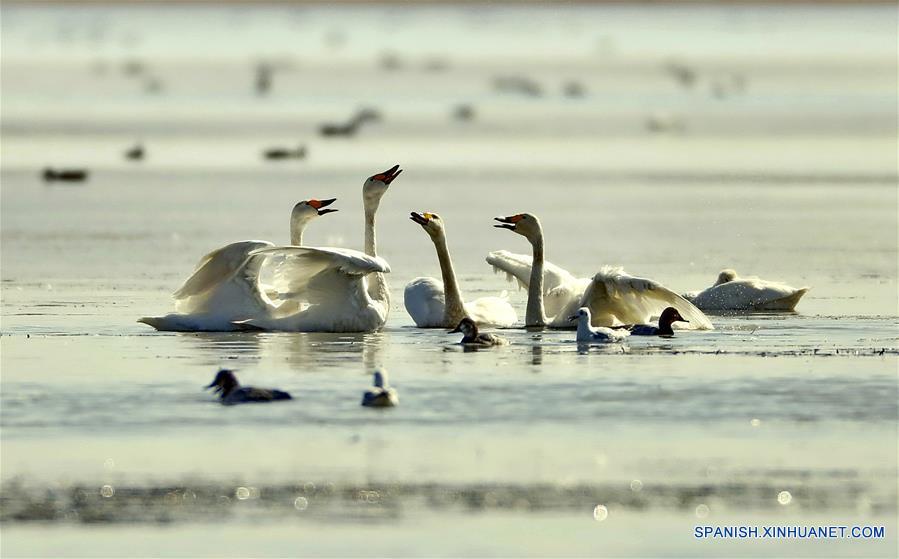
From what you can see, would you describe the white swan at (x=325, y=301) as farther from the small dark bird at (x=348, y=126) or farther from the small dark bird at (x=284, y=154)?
the small dark bird at (x=348, y=126)

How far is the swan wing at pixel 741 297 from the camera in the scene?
17.1m

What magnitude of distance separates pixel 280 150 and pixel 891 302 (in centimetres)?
2452

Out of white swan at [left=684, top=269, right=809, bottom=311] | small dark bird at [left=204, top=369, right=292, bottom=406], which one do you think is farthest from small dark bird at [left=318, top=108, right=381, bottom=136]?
small dark bird at [left=204, top=369, right=292, bottom=406]

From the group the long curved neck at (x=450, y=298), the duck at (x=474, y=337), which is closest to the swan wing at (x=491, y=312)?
the long curved neck at (x=450, y=298)

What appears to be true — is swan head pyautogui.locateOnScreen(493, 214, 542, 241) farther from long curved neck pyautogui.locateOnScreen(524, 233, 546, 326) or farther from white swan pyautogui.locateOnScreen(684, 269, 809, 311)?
white swan pyautogui.locateOnScreen(684, 269, 809, 311)

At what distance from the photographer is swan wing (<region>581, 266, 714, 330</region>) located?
15.6m

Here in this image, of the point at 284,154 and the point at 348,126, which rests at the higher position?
the point at 348,126

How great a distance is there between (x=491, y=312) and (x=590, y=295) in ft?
2.75

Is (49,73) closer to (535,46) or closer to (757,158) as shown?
(535,46)

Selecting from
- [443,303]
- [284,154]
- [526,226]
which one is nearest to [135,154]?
[284,154]

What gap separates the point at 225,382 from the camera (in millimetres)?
11875

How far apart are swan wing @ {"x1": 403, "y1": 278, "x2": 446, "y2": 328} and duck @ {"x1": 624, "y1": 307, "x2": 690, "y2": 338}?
59.8 inches

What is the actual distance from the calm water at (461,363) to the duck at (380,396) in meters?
0.12

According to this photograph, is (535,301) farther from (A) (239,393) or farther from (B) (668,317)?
(A) (239,393)
